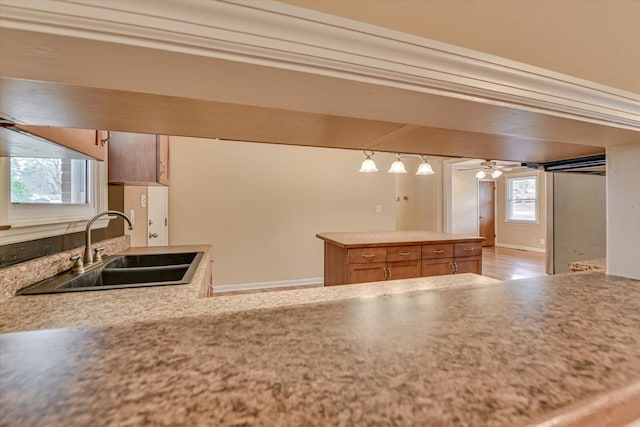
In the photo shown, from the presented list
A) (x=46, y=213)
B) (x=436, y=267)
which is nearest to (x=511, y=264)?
(x=436, y=267)

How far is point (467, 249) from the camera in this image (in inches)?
120

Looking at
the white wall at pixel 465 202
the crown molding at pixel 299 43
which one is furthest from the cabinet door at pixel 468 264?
the white wall at pixel 465 202

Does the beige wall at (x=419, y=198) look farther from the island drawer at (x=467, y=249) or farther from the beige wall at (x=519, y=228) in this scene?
the island drawer at (x=467, y=249)

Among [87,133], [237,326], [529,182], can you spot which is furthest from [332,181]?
[529,182]

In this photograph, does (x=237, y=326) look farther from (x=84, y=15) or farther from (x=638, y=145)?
(x=638, y=145)

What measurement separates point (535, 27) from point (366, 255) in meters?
2.14

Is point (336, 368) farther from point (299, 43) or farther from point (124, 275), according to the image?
point (124, 275)

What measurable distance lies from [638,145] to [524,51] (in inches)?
18.6

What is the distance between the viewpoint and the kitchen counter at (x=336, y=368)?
0.30 metres

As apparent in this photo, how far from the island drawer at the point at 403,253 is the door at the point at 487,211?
6.37 meters

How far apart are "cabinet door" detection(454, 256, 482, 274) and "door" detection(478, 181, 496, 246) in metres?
5.81

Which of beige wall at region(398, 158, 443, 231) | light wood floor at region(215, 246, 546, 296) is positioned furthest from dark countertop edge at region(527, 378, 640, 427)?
beige wall at region(398, 158, 443, 231)

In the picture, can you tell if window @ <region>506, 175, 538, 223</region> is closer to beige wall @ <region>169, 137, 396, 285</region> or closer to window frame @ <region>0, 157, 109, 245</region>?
beige wall @ <region>169, 137, 396, 285</region>

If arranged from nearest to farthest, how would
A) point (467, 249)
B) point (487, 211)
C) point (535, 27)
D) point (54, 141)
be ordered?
point (535, 27) → point (54, 141) → point (467, 249) → point (487, 211)
